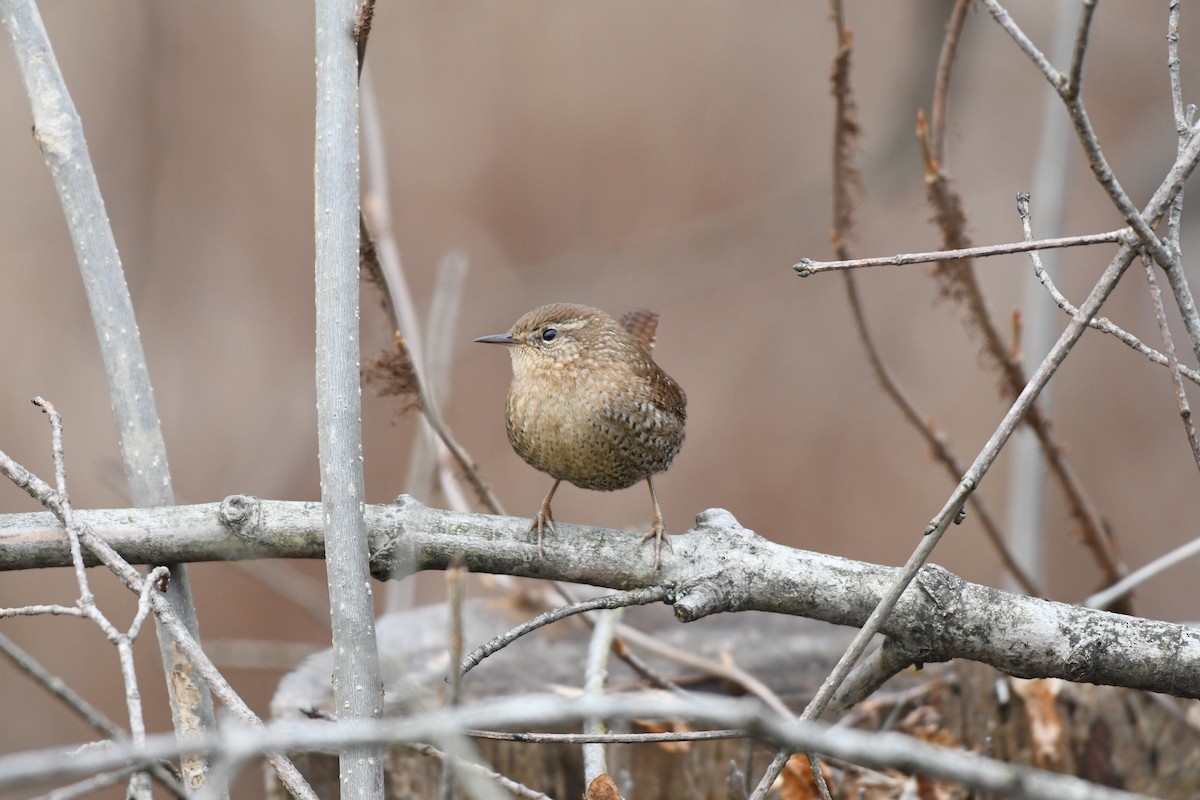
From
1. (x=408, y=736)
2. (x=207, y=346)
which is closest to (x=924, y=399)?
(x=207, y=346)

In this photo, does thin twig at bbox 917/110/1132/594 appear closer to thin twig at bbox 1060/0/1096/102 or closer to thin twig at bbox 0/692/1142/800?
thin twig at bbox 1060/0/1096/102

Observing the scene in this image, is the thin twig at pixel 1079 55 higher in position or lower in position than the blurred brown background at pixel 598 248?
lower

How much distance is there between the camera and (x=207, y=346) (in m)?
5.31

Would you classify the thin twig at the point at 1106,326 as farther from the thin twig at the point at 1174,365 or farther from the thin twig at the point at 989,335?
the thin twig at the point at 989,335

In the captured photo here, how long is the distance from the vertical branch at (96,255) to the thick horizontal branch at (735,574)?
0.14 m

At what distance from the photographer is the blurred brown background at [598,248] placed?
5145mm

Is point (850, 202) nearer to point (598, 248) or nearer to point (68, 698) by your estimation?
point (68, 698)

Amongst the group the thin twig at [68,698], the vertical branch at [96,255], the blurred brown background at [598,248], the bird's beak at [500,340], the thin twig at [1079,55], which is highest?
the blurred brown background at [598,248]

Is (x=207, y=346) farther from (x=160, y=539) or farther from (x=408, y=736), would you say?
(x=408, y=736)

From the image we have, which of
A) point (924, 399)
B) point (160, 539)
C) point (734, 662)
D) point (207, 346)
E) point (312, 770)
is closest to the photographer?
point (160, 539)

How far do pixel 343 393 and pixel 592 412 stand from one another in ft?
3.10

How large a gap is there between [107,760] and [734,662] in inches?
93.9

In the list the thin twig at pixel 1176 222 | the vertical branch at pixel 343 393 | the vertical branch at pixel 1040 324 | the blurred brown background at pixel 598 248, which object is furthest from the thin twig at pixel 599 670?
the blurred brown background at pixel 598 248

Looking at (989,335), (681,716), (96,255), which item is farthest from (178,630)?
(989,335)
